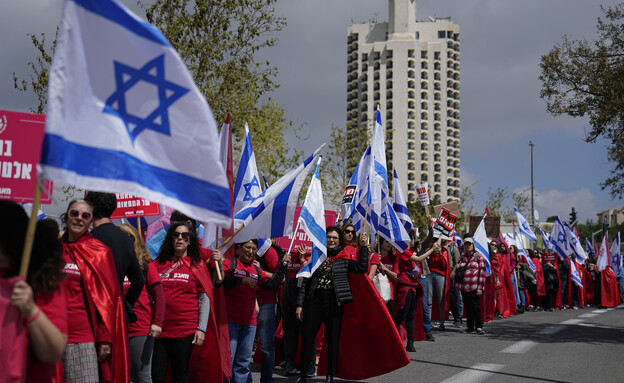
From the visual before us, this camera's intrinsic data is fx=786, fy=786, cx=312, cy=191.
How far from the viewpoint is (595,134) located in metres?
16.3

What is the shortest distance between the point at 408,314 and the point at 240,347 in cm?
628

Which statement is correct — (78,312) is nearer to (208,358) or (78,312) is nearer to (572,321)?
(208,358)

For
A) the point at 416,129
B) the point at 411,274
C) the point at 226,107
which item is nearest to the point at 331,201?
the point at 226,107

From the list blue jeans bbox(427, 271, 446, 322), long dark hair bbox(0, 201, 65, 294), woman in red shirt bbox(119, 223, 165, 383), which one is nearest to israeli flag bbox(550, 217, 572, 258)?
blue jeans bbox(427, 271, 446, 322)

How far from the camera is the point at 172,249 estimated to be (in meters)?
6.76

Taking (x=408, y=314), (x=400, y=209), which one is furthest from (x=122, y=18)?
(x=400, y=209)

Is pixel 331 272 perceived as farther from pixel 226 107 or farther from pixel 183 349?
pixel 226 107

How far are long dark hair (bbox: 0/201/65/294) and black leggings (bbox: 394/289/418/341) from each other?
A: 402 inches

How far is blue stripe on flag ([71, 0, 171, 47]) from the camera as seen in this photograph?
3.76 meters

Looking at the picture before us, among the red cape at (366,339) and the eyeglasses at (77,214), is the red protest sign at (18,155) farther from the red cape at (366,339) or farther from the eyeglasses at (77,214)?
the red cape at (366,339)

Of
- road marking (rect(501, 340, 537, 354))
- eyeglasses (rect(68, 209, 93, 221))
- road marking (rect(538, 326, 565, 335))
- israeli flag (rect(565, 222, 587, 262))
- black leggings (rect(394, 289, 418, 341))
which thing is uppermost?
israeli flag (rect(565, 222, 587, 262))

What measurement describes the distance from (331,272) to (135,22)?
18.8 ft

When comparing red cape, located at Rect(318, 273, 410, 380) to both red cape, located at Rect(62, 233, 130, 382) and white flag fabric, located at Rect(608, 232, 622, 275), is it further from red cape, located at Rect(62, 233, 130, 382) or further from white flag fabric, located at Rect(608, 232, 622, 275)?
white flag fabric, located at Rect(608, 232, 622, 275)

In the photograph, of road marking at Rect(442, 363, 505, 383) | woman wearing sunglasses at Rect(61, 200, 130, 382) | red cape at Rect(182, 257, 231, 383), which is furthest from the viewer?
road marking at Rect(442, 363, 505, 383)
